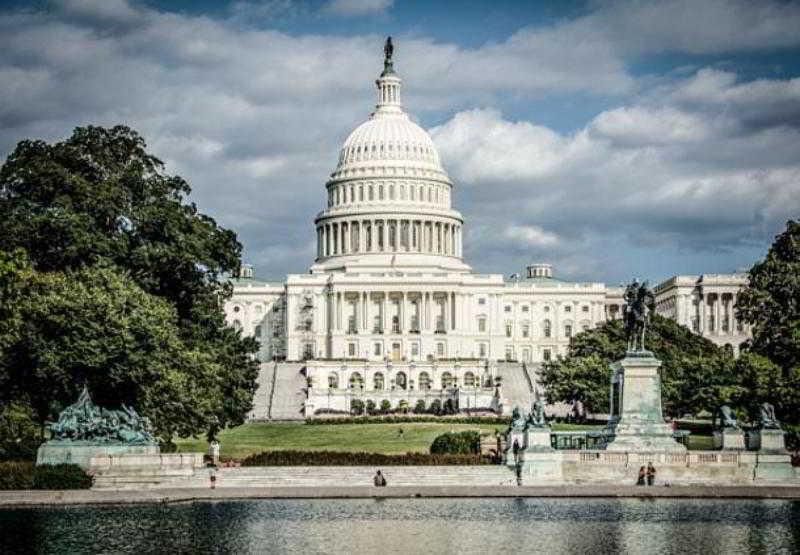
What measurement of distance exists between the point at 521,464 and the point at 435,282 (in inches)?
4940

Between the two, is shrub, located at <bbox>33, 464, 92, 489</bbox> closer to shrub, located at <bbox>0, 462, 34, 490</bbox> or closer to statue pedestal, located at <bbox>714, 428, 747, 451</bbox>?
shrub, located at <bbox>0, 462, 34, 490</bbox>

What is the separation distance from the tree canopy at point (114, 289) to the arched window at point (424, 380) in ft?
255

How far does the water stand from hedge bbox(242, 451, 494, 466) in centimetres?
989

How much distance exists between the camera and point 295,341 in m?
186

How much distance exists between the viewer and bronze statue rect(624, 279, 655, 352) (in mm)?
61250

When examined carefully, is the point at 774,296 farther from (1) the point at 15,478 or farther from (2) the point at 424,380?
(2) the point at 424,380

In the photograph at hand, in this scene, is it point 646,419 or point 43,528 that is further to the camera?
point 646,419

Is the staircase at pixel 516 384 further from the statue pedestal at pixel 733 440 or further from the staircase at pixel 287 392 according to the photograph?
the statue pedestal at pixel 733 440

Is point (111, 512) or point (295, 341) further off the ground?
point (295, 341)

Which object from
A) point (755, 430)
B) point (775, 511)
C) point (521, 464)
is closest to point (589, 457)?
point (521, 464)

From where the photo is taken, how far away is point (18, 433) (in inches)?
2480

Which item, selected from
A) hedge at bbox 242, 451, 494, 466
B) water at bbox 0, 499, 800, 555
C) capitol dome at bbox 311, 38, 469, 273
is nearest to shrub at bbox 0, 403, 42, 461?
hedge at bbox 242, 451, 494, 466

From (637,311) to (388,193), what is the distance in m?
135

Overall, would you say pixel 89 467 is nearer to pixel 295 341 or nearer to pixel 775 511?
pixel 775 511
